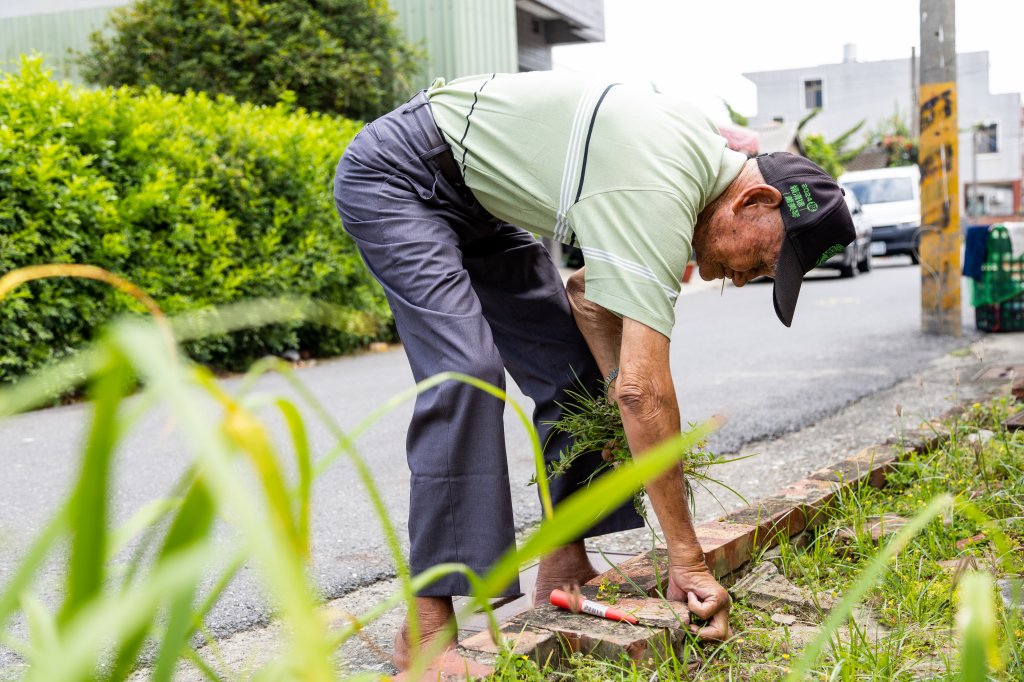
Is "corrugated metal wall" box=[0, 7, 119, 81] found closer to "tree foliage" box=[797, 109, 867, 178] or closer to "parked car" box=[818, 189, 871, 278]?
"parked car" box=[818, 189, 871, 278]

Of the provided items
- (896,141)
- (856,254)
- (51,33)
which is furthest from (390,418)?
(896,141)

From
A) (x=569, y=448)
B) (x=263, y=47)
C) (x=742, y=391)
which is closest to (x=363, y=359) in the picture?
(x=742, y=391)

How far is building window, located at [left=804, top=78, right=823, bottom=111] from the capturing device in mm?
48763

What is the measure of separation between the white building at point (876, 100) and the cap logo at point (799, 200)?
4806 cm

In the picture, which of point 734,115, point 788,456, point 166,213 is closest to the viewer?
point 788,456

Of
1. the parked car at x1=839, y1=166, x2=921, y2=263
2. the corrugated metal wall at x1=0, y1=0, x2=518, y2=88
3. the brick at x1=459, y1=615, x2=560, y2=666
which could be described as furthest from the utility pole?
the parked car at x1=839, y1=166, x2=921, y2=263

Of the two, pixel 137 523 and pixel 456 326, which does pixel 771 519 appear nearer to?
pixel 456 326

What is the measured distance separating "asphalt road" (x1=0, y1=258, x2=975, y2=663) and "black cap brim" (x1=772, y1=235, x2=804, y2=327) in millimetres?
1497

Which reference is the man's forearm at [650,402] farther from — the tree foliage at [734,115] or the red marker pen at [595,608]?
the tree foliage at [734,115]

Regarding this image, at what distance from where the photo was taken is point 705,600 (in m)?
2.22

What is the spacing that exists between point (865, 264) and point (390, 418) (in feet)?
48.7

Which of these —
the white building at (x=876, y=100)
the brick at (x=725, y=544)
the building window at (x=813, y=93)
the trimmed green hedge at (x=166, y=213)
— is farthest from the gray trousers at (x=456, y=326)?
the building window at (x=813, y=93)

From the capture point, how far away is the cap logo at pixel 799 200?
2318 millimetres

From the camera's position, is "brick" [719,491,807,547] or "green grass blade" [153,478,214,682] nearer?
"green grass blade" [153,478,214,682]
